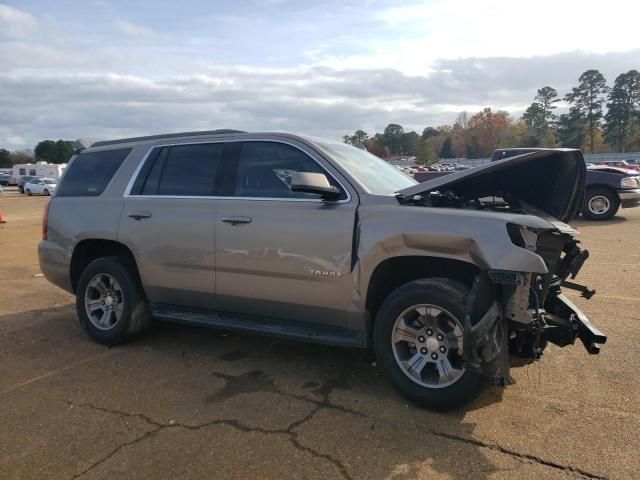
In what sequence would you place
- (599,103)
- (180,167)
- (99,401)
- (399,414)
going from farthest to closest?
(599,103)
(180,167)
(99,401)
(399,414)

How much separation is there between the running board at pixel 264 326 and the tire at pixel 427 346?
27 cm

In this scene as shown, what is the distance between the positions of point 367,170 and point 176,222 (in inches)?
67.3

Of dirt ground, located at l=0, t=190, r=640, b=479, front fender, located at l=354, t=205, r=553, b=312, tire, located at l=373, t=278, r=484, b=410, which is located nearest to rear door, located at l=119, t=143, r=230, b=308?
dirt ground, located at l=0, t=190, r=640, b=479

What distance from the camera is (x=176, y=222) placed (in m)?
4.69

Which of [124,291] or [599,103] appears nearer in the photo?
[124,291]

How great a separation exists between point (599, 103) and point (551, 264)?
327ft

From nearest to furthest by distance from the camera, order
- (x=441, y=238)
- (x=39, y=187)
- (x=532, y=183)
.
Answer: (x=441, y=238) < (x=532, y=183) < (x=39, y=187)

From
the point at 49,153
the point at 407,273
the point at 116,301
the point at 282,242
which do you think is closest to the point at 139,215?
the point at 116,301

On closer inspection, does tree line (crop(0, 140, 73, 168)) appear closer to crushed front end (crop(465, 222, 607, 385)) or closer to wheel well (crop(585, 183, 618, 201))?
wheel well (crop(585, 183, 618, 201))

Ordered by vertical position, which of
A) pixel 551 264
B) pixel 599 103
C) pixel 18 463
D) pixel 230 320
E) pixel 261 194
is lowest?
pixel 18 463

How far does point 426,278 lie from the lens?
3773 mm

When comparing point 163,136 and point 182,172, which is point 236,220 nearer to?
point 182,172

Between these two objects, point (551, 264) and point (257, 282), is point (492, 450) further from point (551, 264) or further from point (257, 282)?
point (257, 282)

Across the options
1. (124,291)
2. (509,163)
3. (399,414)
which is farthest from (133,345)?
(509,163)
